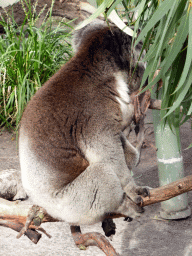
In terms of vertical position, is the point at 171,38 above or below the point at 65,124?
above

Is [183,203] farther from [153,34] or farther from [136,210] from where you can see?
[153,34]

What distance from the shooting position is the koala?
5.62 ft

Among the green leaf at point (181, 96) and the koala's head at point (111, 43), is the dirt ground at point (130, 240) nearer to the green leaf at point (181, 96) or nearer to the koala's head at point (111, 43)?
the koala's head at point (111, 43)

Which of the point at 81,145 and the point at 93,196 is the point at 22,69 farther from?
the point at 93,196

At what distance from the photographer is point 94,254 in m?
2.87

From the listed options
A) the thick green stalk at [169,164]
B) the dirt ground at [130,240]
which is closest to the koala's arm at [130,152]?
the dirt ground at [130,240]

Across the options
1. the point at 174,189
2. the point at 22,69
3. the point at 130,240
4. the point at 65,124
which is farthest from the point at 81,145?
the point at 22,69

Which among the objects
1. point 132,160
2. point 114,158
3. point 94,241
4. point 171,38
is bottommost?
point 94,241

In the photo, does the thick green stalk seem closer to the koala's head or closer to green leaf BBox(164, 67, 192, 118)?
the koala's head

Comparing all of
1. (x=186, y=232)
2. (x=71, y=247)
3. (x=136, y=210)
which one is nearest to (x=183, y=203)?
(x=186, y=232)

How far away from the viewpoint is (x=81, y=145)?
5.92ft

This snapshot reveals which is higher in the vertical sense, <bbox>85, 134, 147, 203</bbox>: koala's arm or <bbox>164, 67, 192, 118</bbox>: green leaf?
<bbox>164, 67, 192, 118</bbox>: green leaf

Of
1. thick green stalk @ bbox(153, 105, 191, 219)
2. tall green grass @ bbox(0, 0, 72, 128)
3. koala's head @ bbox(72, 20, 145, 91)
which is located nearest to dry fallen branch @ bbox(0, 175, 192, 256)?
koala's head @ bbox(72, 20, 145, 91)

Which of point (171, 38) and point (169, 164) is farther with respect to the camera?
point (169, 164)
